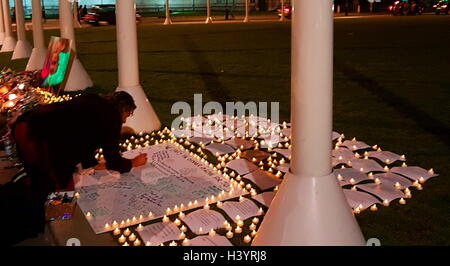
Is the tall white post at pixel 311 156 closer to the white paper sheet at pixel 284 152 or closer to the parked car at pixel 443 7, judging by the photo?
the white paper sheet at pixel 284 152

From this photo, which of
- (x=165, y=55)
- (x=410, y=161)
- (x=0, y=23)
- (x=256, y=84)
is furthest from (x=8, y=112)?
(x=0, y=23)

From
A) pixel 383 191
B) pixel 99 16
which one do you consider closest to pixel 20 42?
pixel 383 191

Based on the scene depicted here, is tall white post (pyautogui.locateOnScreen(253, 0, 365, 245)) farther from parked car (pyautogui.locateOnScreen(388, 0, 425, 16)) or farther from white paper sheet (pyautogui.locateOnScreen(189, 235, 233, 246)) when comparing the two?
parked car (pyautogui.locateOnScreen(388, 0, 425, 16))

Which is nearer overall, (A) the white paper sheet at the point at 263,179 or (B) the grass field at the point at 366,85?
(B) the grass field at the point at 366,85

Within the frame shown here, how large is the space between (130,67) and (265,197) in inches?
113

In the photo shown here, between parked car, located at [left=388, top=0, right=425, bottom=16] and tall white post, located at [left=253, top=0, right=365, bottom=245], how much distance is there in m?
35.0

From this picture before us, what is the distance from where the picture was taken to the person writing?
3723 mm

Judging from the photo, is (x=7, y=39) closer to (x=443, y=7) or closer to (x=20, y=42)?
(x=20, y=42)

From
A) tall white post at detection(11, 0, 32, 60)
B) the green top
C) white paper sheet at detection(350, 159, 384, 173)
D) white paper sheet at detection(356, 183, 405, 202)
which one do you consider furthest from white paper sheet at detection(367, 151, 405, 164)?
tall white post at detection(11, 0, 32, 60)

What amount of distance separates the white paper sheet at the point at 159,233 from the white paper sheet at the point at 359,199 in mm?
1400

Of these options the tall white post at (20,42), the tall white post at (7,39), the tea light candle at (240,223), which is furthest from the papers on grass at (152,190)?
the tall white post at (7,39)

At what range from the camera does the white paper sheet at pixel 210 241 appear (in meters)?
3.71
